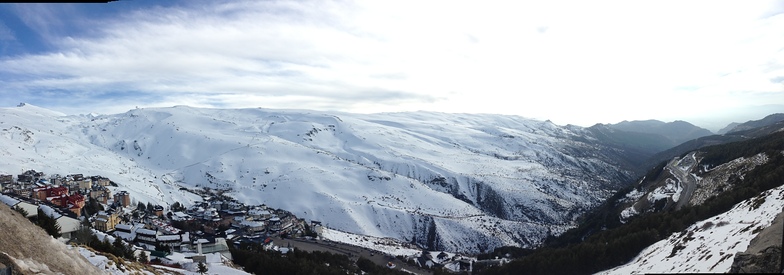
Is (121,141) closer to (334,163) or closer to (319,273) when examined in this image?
(334,163)

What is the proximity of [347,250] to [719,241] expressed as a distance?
42.9 m

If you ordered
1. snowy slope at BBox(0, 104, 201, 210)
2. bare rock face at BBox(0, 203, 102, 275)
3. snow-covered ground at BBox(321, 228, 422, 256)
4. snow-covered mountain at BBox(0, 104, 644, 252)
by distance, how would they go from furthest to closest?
snowy slope at BBox(0, 104, 201, 210) → snow-covered mountain at BBox(0, 104, 644, 252) → snow-covered ground at BBox(321, 228, 422, 256) → bare rock face at BBox(0, 203, 102, 275)

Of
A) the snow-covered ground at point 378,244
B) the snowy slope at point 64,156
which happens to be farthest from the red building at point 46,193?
the snow-covered ground at point 378,244

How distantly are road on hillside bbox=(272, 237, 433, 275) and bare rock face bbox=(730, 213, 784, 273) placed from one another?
40402 mm

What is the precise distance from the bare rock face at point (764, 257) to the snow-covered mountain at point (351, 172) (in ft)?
220

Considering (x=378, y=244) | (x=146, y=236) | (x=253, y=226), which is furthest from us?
(x=378, y=244)

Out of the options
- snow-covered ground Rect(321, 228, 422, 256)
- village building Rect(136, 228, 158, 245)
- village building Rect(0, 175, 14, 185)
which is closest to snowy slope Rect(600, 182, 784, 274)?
village building Rect(136, 228, 158, 245)

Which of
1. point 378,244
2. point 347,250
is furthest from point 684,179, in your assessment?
point 347,250

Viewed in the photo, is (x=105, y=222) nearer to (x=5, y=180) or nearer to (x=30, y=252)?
(x=30, y=252)

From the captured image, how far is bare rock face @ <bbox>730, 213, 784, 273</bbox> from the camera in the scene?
24.2ft

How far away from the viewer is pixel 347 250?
53281 millimetres

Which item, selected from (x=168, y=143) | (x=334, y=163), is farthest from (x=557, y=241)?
(x=168, y=143)

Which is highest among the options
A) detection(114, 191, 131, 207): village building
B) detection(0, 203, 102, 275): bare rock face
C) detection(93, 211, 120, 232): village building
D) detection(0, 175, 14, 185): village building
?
detection(0, 203, 102, 275): bare rock face

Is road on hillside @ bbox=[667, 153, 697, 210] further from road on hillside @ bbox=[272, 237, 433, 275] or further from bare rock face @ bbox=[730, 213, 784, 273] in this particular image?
bare rock face @ bbox=[730, 213, 784, 273]
